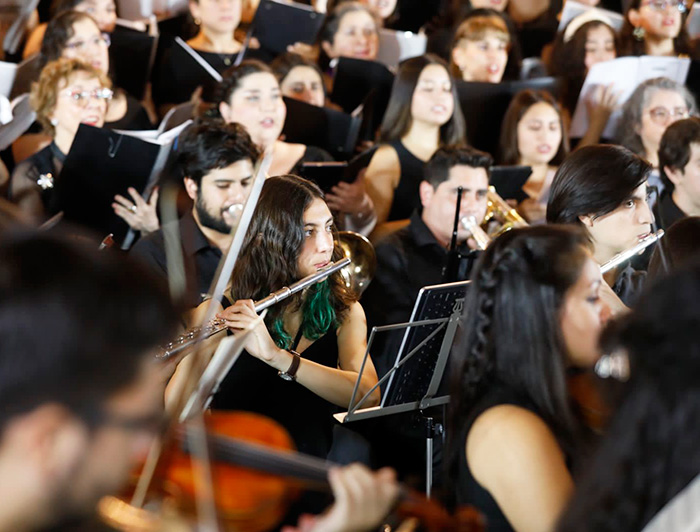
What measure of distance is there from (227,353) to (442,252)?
2.09m

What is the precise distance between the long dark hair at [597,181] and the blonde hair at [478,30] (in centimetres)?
206

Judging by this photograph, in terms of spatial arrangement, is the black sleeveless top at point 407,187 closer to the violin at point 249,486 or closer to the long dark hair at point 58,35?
the long dark hair at point 58,35

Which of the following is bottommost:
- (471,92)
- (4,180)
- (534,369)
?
(4,180)

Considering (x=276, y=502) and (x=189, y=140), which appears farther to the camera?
(x=189, y=140)

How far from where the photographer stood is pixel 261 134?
361 centimetres

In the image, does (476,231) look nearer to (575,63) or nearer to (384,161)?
(384,161)

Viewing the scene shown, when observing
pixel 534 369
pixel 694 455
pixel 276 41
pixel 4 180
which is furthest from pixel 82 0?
pixel 694 455

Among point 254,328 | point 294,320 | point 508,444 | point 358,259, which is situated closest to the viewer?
point 508,444

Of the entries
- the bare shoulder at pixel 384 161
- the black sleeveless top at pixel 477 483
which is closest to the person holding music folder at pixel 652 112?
the bare shoulder at pixel 384 161

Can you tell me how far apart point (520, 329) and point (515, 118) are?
2737mm

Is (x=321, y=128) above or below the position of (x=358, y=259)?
above

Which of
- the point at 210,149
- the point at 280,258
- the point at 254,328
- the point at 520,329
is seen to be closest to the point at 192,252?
the point at 210,149

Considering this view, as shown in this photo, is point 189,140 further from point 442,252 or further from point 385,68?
point 385,68

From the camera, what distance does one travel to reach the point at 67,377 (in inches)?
34.2
